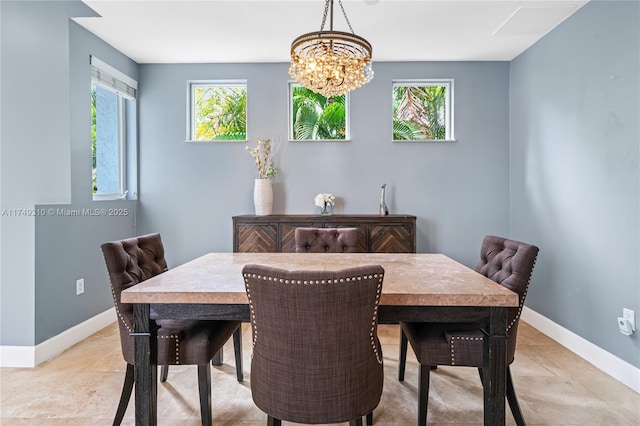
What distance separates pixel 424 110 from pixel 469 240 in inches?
58.3

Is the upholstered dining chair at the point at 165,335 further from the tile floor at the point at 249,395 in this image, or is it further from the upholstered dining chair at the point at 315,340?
the upholstered dining chair at the point at 315,340

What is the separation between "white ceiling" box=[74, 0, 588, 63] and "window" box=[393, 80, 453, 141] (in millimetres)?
342

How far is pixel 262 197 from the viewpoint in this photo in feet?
12.1

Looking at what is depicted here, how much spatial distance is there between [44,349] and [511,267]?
3.10 m

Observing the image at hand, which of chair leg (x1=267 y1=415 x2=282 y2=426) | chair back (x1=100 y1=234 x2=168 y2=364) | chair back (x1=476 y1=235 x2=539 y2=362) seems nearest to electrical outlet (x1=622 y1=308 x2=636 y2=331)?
chair back (x1=476 y1=235 x2=539 y2=362)

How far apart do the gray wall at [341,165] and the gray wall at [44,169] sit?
0.84 metres

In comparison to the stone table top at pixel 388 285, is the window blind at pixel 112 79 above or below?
above

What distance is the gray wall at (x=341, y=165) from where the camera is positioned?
3.86 metres

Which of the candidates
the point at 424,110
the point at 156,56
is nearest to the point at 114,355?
the point at 156,56

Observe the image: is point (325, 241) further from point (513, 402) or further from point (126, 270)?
point (513, 402)

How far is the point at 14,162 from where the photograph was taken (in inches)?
103

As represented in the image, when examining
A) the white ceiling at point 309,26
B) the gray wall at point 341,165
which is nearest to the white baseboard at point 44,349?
the gray wall at point 341,165

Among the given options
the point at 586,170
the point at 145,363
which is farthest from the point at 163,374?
the point at 586,170

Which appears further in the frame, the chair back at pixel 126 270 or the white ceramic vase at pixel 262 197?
the white ceramic vase at pixel 262 197
